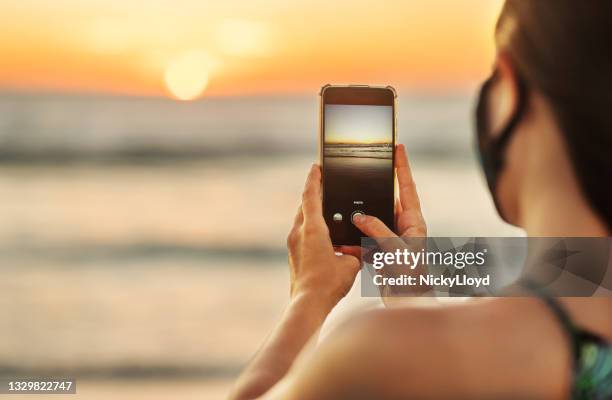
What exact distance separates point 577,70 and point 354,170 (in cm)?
94

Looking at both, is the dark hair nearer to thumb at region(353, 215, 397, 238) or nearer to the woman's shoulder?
the woman's shoulder

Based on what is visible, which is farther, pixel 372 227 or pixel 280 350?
pixel 372 227

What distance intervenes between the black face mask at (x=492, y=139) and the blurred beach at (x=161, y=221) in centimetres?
384

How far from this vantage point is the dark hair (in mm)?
867

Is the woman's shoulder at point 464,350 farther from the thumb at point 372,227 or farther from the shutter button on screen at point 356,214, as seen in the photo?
the shutter button on screen at point 356,214

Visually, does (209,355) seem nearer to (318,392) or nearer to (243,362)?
(243,362)

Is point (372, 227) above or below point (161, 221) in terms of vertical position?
below

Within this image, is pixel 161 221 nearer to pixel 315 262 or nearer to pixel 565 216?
pixel 315 262

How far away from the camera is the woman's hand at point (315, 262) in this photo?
1.35 m

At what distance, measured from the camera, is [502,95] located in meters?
0.96

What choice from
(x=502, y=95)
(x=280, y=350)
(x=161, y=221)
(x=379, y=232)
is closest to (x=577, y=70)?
(x=502, y=95)

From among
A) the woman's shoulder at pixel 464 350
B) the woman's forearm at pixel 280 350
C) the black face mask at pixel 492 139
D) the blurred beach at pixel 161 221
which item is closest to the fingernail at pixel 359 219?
the woman's forearm at pixel 280 350

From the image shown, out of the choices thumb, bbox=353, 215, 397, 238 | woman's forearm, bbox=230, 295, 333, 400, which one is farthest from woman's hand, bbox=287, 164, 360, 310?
thumb, bbox=353, 215, 397, 238

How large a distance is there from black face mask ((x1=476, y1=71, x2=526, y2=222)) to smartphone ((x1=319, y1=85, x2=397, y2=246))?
27.6 inches
